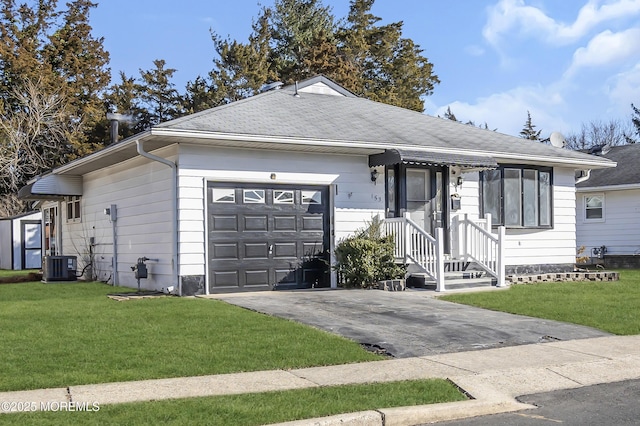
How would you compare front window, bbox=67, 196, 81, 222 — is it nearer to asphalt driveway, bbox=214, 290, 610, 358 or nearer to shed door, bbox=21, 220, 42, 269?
shed door, bbox=21, 220, 42, 269

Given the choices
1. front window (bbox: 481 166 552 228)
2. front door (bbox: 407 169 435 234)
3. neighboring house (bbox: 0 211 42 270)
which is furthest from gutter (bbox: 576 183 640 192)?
neighboring house (bbox: 0 211 42 270)

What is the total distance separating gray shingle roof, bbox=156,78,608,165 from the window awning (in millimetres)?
227

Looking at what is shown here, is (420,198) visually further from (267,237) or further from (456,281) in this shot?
(267,237)

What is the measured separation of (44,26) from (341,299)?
31.0m

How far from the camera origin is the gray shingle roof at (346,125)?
14562mm

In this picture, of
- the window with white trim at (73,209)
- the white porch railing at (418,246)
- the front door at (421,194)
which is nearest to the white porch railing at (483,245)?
the front door at (421,194)

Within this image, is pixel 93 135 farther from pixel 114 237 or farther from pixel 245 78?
pixel 114 237

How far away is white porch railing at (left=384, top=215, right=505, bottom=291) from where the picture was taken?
14.6 m

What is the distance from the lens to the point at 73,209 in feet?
70.2

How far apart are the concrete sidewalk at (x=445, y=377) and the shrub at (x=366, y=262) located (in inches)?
231

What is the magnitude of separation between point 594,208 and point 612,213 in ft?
2.67

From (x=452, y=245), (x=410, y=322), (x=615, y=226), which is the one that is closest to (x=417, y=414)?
(x=410, y=322)

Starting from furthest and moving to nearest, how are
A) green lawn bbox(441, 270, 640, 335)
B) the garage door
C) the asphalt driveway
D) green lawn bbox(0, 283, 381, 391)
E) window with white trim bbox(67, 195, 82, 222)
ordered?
window with white trim bbox(67, 195, 82, 222), the garage door, green lawn bbox(441, 270, 640, 335), the asphalt driveway, green lawn bbox(0, 283, 381, 391)

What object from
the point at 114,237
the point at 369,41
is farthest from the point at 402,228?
the point at 369,41
